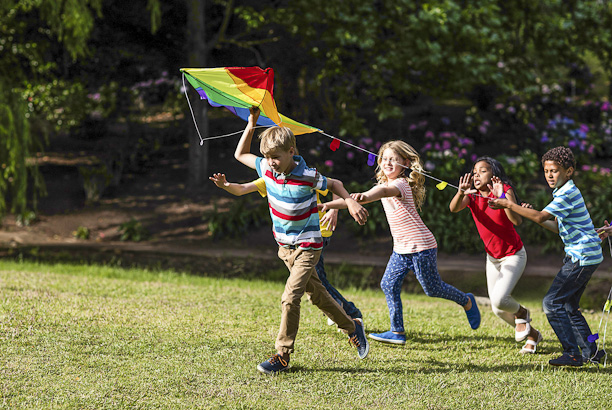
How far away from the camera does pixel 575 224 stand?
4.72 m

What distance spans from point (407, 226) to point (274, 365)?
1.57 m

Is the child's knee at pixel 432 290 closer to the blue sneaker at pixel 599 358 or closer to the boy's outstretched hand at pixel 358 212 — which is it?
the blue sneaker at pixel 599 358

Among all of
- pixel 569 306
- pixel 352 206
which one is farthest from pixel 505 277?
pixel 352 206

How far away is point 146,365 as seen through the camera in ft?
14.8

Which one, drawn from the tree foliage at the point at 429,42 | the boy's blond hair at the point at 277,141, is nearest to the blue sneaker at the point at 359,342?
the boy's blond hair at the point at 277,141

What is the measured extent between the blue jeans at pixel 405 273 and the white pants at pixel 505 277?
0.37m

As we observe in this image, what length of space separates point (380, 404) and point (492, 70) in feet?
31.6

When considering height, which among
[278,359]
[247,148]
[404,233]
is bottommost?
[278,359]

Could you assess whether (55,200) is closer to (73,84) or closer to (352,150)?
(73,84)

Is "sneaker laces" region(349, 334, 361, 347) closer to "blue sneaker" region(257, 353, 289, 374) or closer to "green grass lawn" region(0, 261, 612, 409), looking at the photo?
"green grass lawn" region(0, 261, 612, 409)

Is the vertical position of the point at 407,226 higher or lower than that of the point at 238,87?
lower

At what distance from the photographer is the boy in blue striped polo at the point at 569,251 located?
4.64 m

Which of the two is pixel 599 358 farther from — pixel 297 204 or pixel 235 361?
pixel 235 361

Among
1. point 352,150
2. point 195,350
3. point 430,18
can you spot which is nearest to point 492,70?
point 430,18
